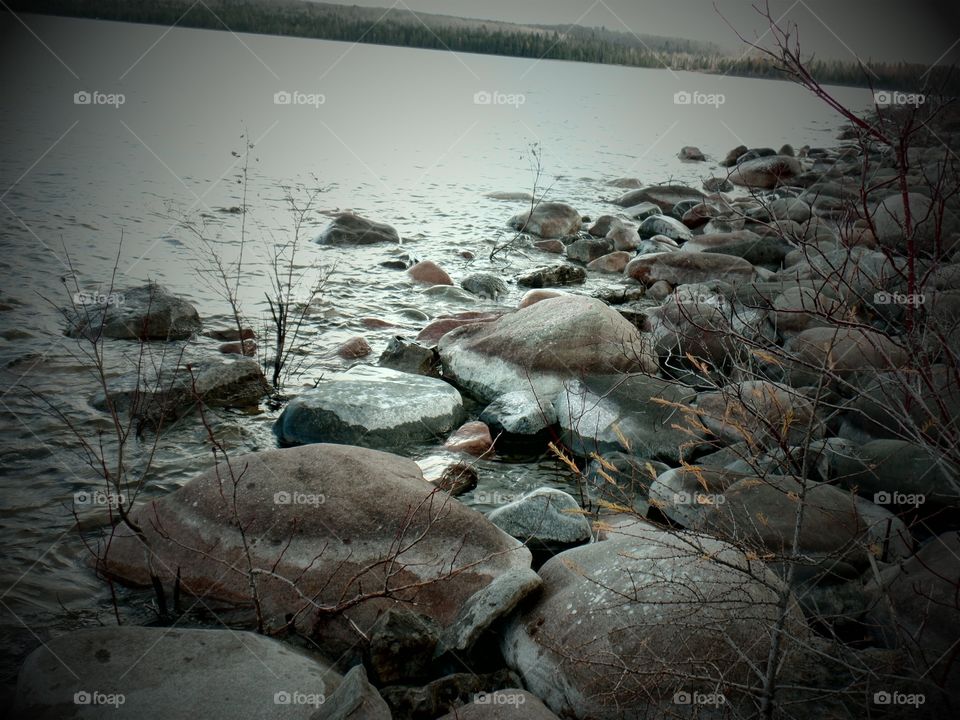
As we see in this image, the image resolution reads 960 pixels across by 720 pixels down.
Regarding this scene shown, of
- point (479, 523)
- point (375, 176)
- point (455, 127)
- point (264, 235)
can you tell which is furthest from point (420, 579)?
point (455, 127)

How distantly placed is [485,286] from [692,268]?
267 centimetres

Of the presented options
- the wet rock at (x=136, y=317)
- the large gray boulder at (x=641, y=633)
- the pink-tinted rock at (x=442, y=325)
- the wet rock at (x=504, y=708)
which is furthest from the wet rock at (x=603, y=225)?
the wet rock at (x=504, y=708)

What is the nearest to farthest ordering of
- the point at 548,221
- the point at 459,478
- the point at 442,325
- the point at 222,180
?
1. the point at 459,478
2. the point at 442,325
3. the point at 548,221
4. the point at 222,180

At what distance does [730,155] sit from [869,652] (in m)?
18.9

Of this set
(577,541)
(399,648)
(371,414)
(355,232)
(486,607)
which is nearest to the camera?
(399,648)

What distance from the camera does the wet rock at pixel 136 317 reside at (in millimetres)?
6871

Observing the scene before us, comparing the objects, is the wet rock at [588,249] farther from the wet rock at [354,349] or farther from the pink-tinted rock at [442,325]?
the wet rock at [354,349]

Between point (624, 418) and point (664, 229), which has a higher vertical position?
point (664, 229)

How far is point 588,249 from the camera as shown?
11.1 meters

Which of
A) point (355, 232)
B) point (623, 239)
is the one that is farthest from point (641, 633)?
point (623, 239)

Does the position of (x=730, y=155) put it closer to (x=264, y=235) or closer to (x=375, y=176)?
(x=375, y=176)

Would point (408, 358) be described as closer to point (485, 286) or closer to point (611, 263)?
point (485, 286)

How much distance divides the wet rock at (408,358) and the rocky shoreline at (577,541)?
0.08 feet

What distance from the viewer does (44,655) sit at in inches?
125
